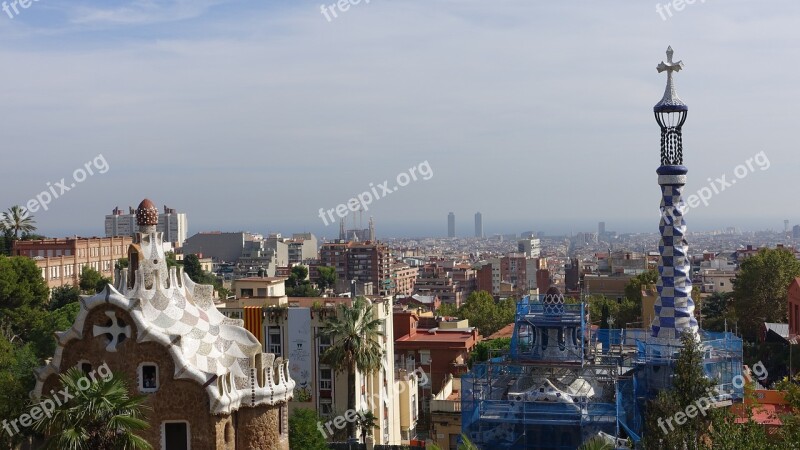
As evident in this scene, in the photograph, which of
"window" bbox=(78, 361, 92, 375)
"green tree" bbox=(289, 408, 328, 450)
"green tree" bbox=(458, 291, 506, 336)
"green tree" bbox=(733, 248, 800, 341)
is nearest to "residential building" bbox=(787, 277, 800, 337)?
"green tree" bbox=(733, 248, 800, 341)

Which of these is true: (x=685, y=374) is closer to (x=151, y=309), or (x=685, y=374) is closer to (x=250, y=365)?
(x=250, y=365)

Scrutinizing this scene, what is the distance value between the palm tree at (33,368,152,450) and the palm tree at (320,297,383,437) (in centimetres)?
1438

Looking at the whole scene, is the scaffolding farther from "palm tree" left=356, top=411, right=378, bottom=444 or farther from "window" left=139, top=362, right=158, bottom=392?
"window" left=139, top=362, right=158, bottom=392

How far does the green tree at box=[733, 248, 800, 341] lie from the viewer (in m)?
68.1

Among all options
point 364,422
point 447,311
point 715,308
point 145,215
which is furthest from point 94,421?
point 715,308

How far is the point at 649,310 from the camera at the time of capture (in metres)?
53.4

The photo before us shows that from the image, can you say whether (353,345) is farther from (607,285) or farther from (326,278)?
(607,285)

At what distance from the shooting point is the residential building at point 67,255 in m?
87.1

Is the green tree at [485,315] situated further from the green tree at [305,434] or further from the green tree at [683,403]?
the green tree at [683,403]

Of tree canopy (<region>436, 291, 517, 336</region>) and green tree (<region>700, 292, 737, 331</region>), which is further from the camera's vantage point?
tree canopy (<region>436, 291, 517, 336</region>)

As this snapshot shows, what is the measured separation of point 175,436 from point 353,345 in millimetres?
11191

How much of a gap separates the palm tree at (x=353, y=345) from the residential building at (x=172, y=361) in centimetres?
811

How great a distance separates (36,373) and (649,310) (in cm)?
3517

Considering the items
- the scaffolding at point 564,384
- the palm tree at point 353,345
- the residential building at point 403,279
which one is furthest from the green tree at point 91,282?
the residential building at point 403,279
